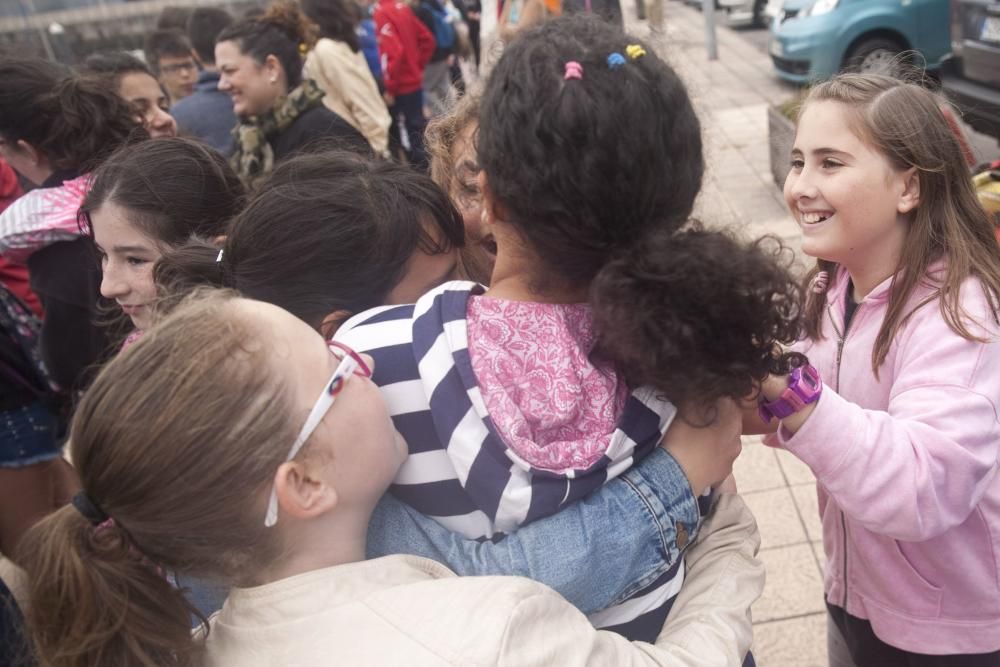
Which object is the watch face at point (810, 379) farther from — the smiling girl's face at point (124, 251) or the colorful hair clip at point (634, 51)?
the smiling girl's face at point (124, 251)

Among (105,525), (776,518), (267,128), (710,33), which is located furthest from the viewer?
(710,33)

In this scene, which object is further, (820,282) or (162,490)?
(820,282)

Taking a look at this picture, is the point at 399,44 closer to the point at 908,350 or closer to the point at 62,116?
the point at 62,116

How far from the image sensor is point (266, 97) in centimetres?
390

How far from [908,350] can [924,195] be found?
0.32 m

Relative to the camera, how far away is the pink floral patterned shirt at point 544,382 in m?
1.00

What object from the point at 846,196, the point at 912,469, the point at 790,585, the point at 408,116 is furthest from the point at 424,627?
the point at 408,116

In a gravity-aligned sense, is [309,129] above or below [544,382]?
below

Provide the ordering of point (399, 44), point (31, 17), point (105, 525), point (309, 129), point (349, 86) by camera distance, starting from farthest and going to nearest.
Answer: point (31, 17), point (399, 44), point (349, 86), point (309, 129), point (105, 525)

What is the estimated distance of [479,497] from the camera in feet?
3.33

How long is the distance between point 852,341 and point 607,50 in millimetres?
910

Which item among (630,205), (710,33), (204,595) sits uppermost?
(630,205)

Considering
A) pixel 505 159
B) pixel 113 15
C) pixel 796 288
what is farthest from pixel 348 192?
pixel 113 15

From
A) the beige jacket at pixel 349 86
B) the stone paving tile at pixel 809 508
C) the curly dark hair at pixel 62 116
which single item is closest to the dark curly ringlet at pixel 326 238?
the curly dark hair at pixel 62 116
